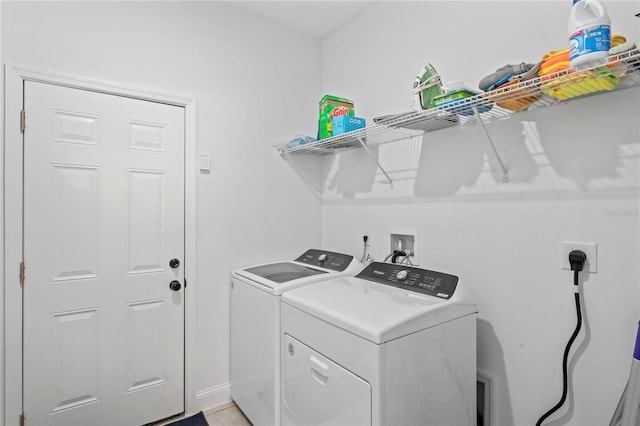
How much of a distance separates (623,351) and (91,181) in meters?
2.52

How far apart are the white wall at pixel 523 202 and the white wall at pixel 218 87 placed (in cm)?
71

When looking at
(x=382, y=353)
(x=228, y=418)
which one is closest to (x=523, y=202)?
(x=382, y=353)

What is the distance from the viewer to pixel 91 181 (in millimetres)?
1816

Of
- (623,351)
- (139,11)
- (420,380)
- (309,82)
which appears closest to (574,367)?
(623,351)

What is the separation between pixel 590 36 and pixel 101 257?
7.57ft

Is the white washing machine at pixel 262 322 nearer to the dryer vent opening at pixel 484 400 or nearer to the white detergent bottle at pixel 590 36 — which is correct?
the dryer vent opening at pixel 484 400

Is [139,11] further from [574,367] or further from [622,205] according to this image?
[574,367]

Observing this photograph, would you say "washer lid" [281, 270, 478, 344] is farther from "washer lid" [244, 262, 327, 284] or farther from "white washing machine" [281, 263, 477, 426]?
"washer lid" [244, 262, 327, 284]

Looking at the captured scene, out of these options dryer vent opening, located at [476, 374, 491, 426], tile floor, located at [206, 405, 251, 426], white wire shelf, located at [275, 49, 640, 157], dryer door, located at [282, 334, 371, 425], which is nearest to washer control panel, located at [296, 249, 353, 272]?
dryer door, located at [282, 334, 371, 425]

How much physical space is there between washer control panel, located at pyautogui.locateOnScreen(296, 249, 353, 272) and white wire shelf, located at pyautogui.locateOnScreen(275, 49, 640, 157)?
0.75 m

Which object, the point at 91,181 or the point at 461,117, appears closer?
the point at 461,117

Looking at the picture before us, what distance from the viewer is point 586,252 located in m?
1.30

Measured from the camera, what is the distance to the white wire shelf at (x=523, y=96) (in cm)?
103

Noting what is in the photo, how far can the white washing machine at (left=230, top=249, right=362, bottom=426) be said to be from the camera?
170cm
